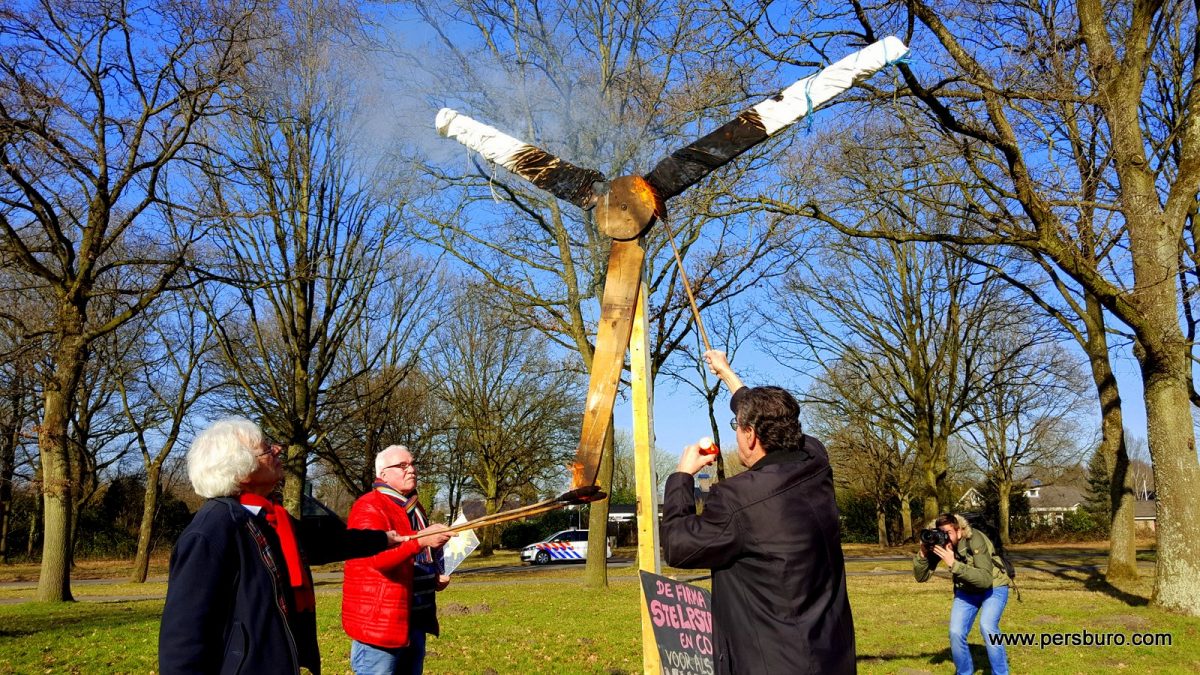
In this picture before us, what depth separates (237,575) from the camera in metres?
2.72

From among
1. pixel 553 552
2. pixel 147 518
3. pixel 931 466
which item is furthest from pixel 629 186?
pixel 553 552

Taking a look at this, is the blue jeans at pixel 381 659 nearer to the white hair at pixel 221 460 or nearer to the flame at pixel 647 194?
the white hair at pixel 221 460

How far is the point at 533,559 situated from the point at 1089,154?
27.2 m

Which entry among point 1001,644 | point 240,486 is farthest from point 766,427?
point 1001,644

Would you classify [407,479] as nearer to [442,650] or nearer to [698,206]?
[442,650]

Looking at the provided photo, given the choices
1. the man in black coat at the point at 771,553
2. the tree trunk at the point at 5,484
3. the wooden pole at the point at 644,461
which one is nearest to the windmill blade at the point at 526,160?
the wooden pole at the point at 644,461

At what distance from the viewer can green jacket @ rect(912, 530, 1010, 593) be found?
720 cm

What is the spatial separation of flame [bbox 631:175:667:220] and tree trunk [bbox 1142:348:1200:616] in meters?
10.6

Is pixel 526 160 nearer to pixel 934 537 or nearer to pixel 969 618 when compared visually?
pixel 934 537

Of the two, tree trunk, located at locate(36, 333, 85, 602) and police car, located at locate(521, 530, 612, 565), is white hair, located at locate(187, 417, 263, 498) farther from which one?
police car, located at locate(521, 530, 612, 565)

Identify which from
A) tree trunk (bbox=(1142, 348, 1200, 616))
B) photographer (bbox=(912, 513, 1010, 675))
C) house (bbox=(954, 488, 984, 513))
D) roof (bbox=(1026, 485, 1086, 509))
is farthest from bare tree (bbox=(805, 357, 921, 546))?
roof (bbox=(1026, 485, 1086, 509))

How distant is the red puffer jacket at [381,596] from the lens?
13.9 ft

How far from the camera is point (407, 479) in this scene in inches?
187

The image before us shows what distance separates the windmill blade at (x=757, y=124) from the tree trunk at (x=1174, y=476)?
32.7ft
